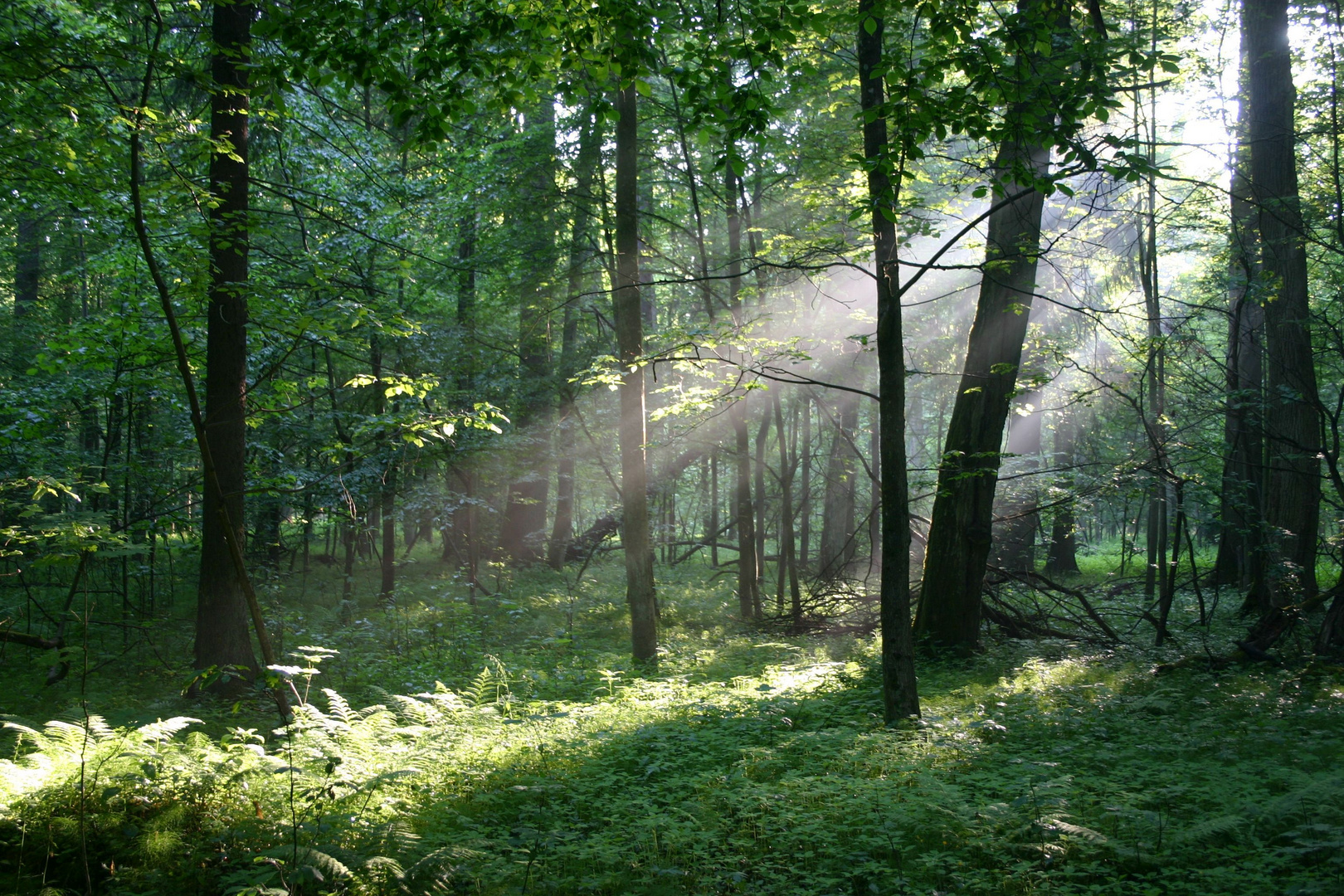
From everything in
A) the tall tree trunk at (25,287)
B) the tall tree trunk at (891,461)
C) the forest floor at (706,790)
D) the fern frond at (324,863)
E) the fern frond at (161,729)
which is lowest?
the forest floor at (706,790)

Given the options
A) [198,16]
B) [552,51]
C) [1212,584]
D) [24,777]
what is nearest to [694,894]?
[24,777]

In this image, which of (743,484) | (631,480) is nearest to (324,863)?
(631,480)

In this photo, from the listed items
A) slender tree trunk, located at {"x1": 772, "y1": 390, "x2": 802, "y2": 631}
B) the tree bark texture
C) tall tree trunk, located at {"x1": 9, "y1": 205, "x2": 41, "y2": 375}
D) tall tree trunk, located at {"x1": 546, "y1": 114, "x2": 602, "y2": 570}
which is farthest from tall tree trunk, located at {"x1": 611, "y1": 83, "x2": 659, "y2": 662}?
tall tree trunk, located at {"x1": 9, "y1": 205, "x2": 41, "y2": 375}

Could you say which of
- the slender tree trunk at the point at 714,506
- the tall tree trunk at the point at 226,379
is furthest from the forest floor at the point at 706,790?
the slender tree trunk at the point at 714,506

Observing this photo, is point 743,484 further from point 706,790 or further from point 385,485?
point 706,790

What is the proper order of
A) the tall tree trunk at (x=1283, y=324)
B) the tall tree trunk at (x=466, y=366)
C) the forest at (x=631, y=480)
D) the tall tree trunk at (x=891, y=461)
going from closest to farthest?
the forest at (x=631, y=480)
the tall tree trunk at (x=891, y=461)
the tall tree trunk at (x=1283, y=324)
the tall tree trunk at (x=466, y=366)

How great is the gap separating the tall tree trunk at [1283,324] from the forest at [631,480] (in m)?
0.07

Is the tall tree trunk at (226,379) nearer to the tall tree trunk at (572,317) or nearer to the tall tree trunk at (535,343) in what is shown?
the tall tree trunk at (535,343)

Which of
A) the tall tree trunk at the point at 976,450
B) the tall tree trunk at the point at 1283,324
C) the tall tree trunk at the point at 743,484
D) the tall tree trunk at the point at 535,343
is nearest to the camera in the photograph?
the tall tree trunk at the point at 976,450

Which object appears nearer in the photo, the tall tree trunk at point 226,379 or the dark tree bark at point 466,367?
the tall tree trunk at point 226,379

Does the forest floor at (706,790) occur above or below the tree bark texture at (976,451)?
below

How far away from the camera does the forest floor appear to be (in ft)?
11.4

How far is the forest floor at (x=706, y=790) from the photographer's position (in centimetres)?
347

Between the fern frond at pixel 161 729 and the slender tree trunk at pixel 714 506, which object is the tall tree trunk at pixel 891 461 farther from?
the slender tree trunk at pixel 714 506
